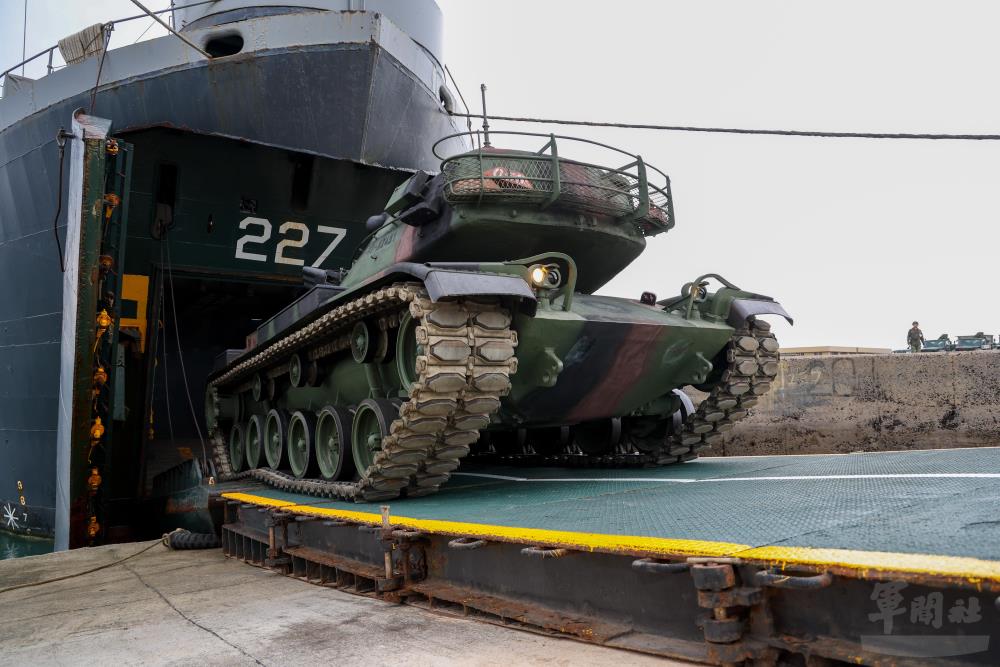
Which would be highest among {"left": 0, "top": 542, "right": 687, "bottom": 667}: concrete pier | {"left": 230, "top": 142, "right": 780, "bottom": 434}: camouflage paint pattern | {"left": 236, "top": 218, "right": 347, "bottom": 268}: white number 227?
{"left": 236, "top": 218, "right": 347, "bottom": 268}: white number 227

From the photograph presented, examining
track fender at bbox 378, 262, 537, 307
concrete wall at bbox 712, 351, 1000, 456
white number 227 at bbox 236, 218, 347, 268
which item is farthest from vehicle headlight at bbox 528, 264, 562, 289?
white number 227 at bbox 236, 218, 347, 268

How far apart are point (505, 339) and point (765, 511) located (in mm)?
2218

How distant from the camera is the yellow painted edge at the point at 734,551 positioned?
2014 millimetres

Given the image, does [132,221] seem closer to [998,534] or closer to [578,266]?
[578,266]

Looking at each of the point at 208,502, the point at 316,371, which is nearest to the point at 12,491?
the point at 208,502

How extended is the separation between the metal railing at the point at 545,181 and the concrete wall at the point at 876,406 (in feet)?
13.7

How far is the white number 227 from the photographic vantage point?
12.1 m

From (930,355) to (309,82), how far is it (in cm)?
899

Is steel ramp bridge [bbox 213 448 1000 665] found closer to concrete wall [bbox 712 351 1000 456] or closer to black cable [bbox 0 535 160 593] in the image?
black cable [bbox 0 535 160 593]

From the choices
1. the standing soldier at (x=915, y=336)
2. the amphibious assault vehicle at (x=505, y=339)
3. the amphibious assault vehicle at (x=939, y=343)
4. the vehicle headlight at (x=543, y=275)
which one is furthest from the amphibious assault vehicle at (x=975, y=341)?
the vehicle headlight at (x=543, y=275)

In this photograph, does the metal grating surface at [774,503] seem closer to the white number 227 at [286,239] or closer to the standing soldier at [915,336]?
the white number 227 at [286,239]

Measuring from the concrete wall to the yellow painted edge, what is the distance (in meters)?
6.85

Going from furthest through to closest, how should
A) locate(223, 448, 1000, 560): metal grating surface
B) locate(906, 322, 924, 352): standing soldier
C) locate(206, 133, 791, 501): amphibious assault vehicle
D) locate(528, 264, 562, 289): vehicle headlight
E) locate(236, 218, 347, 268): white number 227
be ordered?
locate(906, 322, 924, 352): standing soldier, locate(236, 218, 347, 268): white number 227, locate(528, 264, 562, 289): vehicle headlight, locate(206, 133, 791, 501): amphibious assault vehicle, locate(223, 448, 1000, 560): metal grating surface

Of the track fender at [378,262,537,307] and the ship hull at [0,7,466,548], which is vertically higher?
the ship hull at [0,7,466,548]
